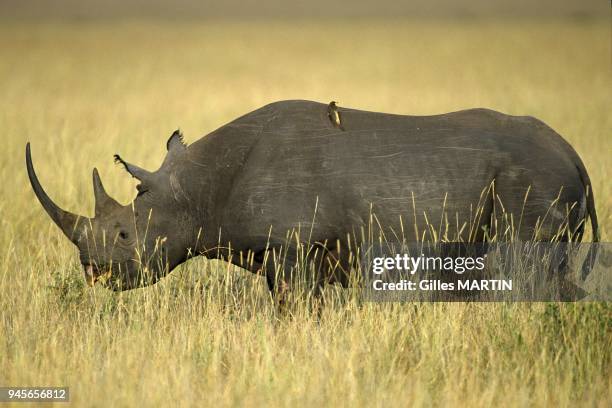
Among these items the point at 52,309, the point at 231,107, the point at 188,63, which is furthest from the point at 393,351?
the point at 188,63

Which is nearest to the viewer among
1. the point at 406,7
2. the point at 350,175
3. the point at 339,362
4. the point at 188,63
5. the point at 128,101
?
the point at 339,362

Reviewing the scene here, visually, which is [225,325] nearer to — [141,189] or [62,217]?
[141,189]

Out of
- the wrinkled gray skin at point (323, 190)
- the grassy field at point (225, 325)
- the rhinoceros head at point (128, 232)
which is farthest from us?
the rhinoceros head at point (128, 232)

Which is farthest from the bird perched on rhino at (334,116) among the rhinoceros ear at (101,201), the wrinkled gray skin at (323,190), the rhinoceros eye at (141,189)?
the rhinoceros ear at (101,201)

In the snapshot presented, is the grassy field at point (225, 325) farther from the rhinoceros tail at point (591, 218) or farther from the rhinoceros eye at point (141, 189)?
the rhinoceros eye at point (141, 189)

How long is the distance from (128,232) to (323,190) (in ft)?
4.53

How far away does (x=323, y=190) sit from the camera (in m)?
6.45

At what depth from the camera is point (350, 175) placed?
6.49m

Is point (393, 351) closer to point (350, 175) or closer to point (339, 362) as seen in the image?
point (339, 362)

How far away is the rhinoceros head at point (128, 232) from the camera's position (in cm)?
661

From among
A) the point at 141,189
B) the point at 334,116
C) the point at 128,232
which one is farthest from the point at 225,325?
the point at 334,116

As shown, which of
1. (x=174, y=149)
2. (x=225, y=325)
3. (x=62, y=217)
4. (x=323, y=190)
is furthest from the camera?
(x=174, y=149)

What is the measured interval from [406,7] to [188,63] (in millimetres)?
49292

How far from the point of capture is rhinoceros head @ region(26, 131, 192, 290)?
661cm
